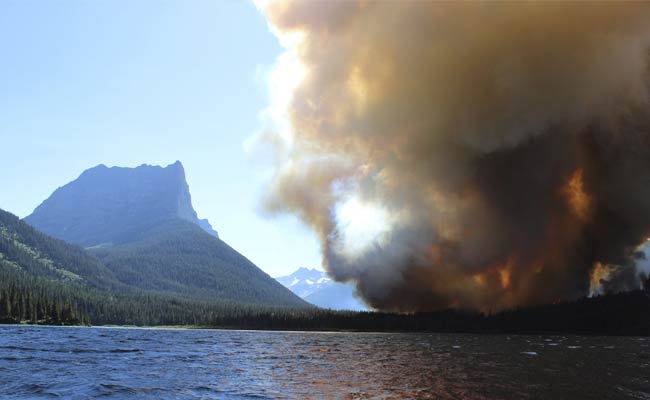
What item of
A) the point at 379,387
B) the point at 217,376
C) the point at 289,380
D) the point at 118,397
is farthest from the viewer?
the point at 217,376

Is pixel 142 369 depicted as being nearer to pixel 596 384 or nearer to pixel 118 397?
pixel 118 397

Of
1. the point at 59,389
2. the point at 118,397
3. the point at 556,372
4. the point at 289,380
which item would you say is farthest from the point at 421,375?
the point at 59,389

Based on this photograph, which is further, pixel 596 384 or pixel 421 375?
pixel 421 375

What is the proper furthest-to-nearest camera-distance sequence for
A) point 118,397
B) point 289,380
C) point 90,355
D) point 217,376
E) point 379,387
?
point 90,355 < point 217,376 < point 289,380 < point 379,387 < point 118,397

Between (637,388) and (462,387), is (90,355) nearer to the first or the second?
(462,387)

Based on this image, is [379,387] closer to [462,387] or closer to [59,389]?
[462,387]

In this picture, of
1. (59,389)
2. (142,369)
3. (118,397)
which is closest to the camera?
(118,397)

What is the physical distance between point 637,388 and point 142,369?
62.2 metres

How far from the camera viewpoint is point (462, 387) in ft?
168

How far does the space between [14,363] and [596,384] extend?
76713 millimetres

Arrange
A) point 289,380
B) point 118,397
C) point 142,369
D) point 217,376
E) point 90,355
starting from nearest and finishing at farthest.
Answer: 1. point 118,397
2. point 289,380
3. point 217,376
4. point 142,369
5. point 90,355

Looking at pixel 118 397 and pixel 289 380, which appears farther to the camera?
pixel 289 380

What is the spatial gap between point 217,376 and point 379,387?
2178 centimetres

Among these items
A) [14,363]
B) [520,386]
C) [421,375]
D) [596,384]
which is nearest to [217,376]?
[421,375]
